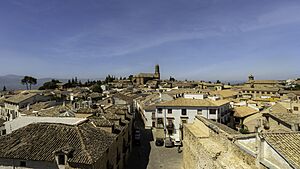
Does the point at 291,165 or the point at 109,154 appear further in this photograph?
the point at 109,154

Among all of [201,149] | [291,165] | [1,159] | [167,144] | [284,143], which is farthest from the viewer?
[167,144]

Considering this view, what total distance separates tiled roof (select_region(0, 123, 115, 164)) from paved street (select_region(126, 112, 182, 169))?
6255mm

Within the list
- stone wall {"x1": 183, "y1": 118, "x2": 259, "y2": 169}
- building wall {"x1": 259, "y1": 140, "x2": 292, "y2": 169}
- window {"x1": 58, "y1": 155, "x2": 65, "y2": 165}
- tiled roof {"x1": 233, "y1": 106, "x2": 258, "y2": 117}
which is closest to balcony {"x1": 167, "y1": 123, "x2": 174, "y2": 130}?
tiled roof {"x1": 233, "y1": 106, "x2": 258, "y2": 117}

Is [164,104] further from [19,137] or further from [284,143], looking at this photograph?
[284,143]

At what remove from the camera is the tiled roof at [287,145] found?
27.1 ft

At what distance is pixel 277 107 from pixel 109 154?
982 inches

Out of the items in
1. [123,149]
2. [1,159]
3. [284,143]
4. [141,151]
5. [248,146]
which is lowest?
[141,151]

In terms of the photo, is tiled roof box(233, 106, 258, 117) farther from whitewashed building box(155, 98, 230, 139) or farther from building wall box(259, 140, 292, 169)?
building wall box(259, 140, 292, 169)

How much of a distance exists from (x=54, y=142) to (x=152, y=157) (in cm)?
1234

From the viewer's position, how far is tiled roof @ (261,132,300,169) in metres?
8.27

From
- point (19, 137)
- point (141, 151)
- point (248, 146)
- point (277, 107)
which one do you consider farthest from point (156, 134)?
point (248, 146)

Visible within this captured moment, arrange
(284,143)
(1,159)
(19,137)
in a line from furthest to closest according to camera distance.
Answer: (19,137) < (1,159) < (284,143)

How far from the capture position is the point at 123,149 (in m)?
22.9

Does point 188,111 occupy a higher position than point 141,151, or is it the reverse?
point 188,111
